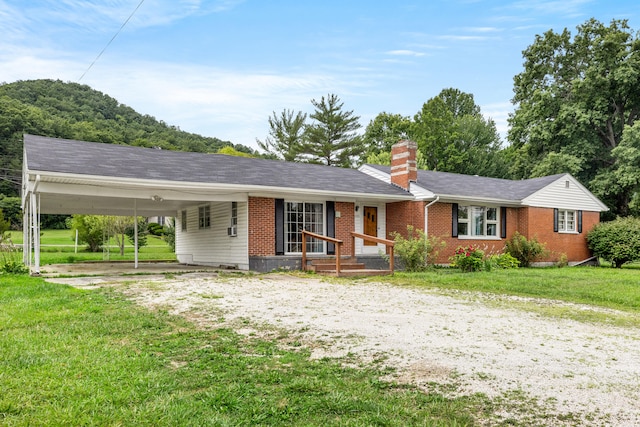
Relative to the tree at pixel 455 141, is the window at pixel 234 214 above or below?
below

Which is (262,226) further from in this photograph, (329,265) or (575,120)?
(575,120)

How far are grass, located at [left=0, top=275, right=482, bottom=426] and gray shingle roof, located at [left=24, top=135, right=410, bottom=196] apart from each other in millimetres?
8316

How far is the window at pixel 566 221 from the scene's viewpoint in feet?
69.5

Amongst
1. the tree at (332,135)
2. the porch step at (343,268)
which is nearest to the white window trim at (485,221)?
the porch step at (343,268)

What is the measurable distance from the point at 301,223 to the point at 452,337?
35.7ft

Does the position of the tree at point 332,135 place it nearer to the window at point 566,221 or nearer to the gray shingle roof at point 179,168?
the gray shingle roof at point 179,168

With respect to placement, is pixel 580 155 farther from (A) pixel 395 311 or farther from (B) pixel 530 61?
(A) pixel 395 311

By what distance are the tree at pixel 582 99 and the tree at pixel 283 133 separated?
21975 mm

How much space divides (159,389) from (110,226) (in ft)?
78.5

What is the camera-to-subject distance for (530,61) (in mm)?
34156

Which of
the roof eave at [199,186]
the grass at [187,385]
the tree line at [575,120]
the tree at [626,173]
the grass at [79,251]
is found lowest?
the grass at [79,251]

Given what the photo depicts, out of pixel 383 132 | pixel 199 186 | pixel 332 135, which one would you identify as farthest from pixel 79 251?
pixel 383 132

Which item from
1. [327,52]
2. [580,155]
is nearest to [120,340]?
[327,52]

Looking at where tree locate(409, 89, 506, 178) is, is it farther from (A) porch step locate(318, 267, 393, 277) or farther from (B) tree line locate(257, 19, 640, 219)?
(A) porch step locate(318, 267, 393, 277)
